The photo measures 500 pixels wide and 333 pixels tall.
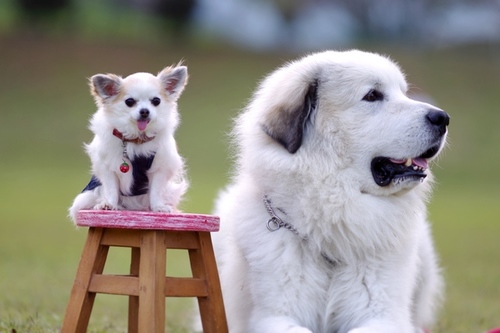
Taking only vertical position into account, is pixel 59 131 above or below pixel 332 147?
above

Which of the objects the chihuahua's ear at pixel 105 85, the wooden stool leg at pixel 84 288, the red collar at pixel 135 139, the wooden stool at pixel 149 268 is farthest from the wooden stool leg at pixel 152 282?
the chihuahua's ear at pixel 105 85

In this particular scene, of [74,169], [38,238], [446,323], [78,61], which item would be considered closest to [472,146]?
[74,169]

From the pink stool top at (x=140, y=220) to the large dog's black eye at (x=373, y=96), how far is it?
1213mm

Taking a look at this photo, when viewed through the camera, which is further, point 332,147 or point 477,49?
point 477,49

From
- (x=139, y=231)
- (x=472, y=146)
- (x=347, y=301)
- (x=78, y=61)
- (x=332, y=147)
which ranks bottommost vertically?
(x=347, y=301)

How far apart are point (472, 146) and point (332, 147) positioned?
952 inches

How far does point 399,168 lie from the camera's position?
15.1ft

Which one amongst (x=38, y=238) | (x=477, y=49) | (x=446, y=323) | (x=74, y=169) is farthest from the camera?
(x=477, y=49)

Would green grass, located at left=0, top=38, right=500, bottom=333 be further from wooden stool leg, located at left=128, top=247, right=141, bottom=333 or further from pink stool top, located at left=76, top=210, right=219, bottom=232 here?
pink stool top, located at left=76, top=210, right=219, bottom=232

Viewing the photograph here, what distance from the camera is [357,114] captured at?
4.64m

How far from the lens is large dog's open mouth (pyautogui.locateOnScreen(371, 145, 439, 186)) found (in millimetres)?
4562

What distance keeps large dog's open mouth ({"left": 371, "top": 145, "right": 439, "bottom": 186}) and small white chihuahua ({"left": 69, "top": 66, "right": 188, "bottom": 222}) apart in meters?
1.15

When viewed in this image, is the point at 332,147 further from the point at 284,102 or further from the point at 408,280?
the point at 408,280

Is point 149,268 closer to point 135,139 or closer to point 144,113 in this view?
point 135,139
